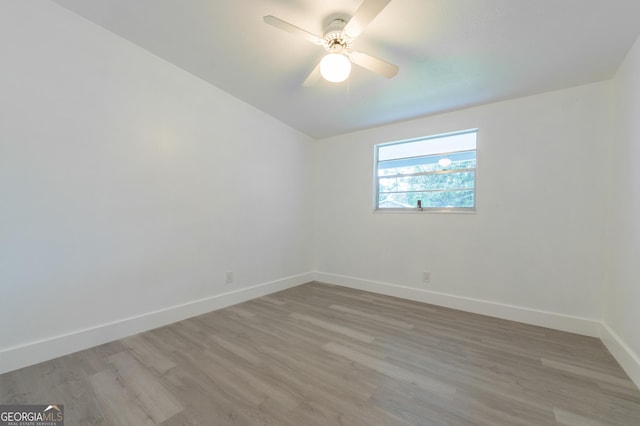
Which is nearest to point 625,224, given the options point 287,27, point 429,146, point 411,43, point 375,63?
point 429,146

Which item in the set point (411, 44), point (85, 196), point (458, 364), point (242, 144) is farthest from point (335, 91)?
point (458, 364)

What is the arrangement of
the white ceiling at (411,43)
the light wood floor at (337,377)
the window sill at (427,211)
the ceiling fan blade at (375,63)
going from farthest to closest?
the window sill at (427,211)
the ceiling fan blade at (375,63)
the white ceiling at (411,43)
the light wood floor at (337,377)

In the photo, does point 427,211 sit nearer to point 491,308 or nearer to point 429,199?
point 429,199

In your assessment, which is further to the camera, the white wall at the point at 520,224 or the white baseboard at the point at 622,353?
the white wall at the point at 520,224

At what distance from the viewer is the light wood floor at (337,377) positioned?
4.63ft

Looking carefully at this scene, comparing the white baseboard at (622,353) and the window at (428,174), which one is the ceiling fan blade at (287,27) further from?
the white baseboard at (622,353)

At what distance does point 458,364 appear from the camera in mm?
1896

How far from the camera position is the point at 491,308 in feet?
9.12

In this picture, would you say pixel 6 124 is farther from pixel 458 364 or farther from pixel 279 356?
pixel 458 364

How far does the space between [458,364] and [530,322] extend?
4.25ft

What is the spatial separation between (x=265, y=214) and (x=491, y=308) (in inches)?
115

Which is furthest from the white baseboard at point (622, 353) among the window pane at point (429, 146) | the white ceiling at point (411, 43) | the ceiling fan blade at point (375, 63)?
the ceiling fan blade at point (375, 63)

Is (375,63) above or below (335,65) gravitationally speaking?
above

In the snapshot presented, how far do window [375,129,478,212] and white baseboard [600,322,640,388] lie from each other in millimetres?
1476
